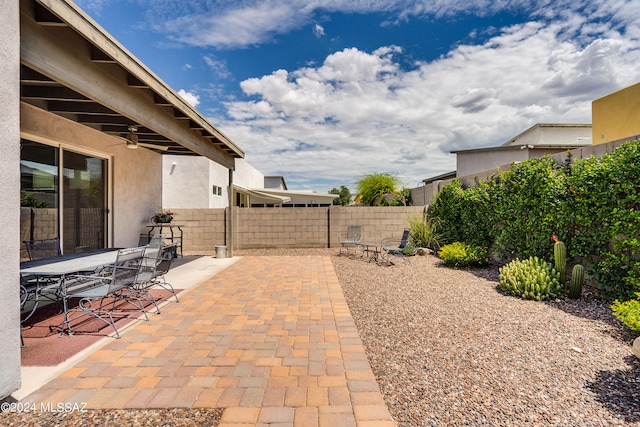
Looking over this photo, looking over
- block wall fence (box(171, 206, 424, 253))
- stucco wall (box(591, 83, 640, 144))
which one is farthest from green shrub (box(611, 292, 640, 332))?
block wall fence (box(171, 206, 424, 253))

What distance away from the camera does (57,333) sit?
11.7 feet

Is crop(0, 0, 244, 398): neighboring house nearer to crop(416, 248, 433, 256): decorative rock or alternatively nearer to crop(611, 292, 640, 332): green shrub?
crop(611, 292, 640, 332): green shrub

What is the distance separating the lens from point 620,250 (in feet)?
14.5

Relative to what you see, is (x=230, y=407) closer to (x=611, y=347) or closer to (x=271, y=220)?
(x=611, y=347)

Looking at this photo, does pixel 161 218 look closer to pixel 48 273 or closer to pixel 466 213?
pixel 48 273

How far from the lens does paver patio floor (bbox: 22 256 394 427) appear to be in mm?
2268

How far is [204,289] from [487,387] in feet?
15.4

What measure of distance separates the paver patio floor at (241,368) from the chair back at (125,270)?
0.58 m

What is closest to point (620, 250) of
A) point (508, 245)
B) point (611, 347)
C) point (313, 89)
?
point (611, 347)

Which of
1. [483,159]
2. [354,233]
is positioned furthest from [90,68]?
[483,159]

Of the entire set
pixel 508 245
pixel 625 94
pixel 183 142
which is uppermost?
pixel 625 94

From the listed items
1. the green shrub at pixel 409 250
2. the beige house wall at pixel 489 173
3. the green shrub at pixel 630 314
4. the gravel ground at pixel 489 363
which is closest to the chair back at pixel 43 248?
the gravel ground at pixel 489 363

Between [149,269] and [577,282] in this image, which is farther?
[577,282]

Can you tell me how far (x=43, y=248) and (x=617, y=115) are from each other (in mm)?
14972
